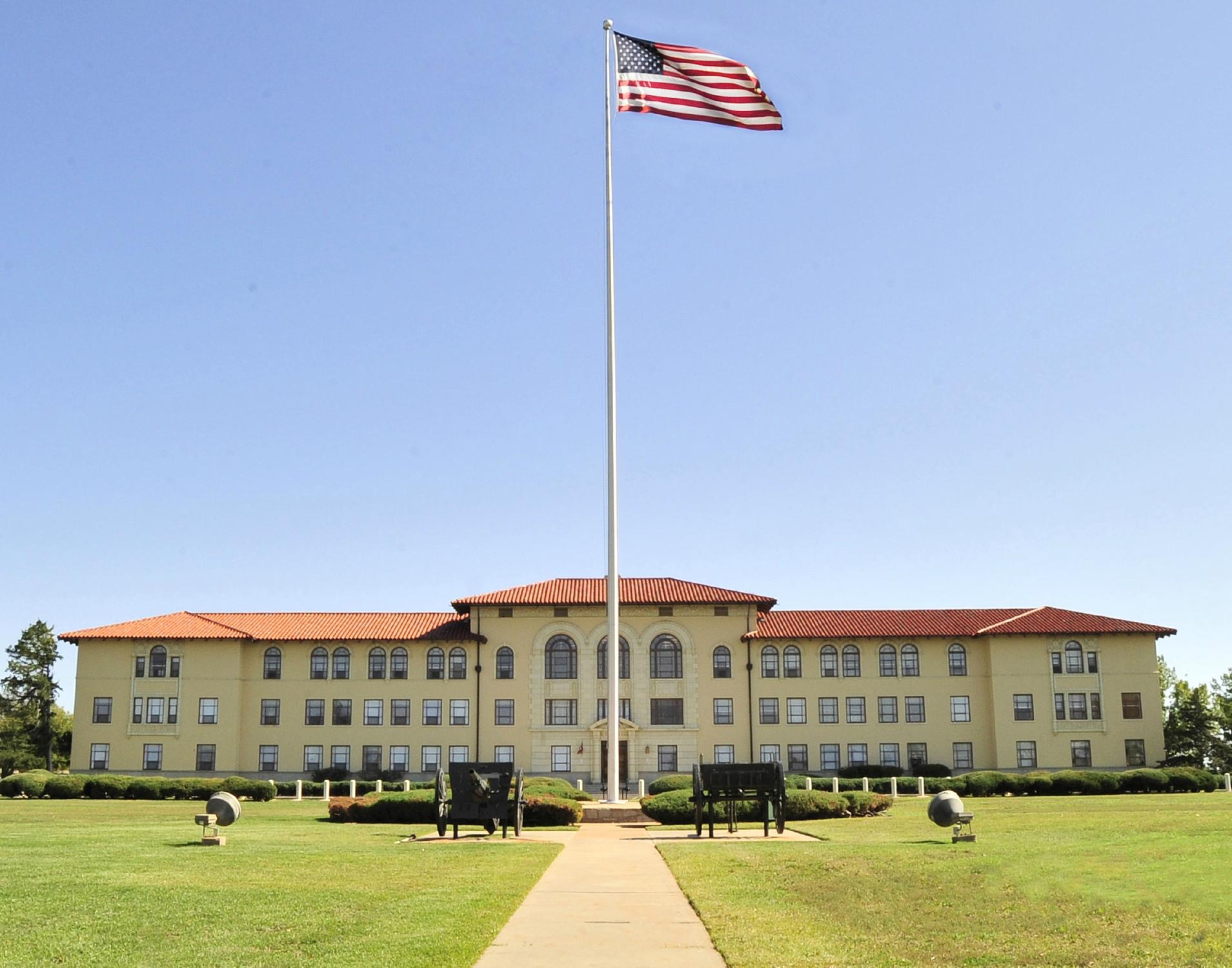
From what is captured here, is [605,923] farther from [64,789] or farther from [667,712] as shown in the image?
[667,712]

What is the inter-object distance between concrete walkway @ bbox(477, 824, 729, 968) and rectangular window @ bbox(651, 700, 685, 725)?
44.7 meters

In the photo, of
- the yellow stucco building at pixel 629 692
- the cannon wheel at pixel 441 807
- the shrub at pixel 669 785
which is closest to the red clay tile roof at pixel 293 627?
the yellow stucco building at pixel 629 692

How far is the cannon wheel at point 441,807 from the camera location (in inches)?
954

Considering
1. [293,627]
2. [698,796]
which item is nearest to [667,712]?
[293,627]

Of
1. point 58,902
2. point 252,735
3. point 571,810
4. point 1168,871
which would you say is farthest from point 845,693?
point 58,902

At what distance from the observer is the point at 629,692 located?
63000 millimetres

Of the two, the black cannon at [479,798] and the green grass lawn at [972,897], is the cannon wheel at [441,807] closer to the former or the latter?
the black cannon at [479,798]

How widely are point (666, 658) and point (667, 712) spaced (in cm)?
277

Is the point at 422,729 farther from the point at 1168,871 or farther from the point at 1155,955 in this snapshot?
the point at 1155,955

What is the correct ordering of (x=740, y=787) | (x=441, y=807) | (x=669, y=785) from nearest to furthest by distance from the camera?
(x=441, y=807) < (x=740, y=787) < (x=669, y=785)

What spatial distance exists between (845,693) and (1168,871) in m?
49.5

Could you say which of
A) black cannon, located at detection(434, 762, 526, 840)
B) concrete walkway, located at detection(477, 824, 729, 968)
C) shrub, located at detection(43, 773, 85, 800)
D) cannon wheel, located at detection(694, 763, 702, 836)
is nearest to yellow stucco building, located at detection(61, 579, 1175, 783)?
shrub, located at detection(43, 773, 85, 800)

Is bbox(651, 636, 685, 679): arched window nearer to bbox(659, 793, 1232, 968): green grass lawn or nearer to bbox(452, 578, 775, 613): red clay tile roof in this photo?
bbox(452, 578, 775, 613): red clay tile roof

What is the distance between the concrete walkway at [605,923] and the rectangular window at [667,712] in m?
44.7
